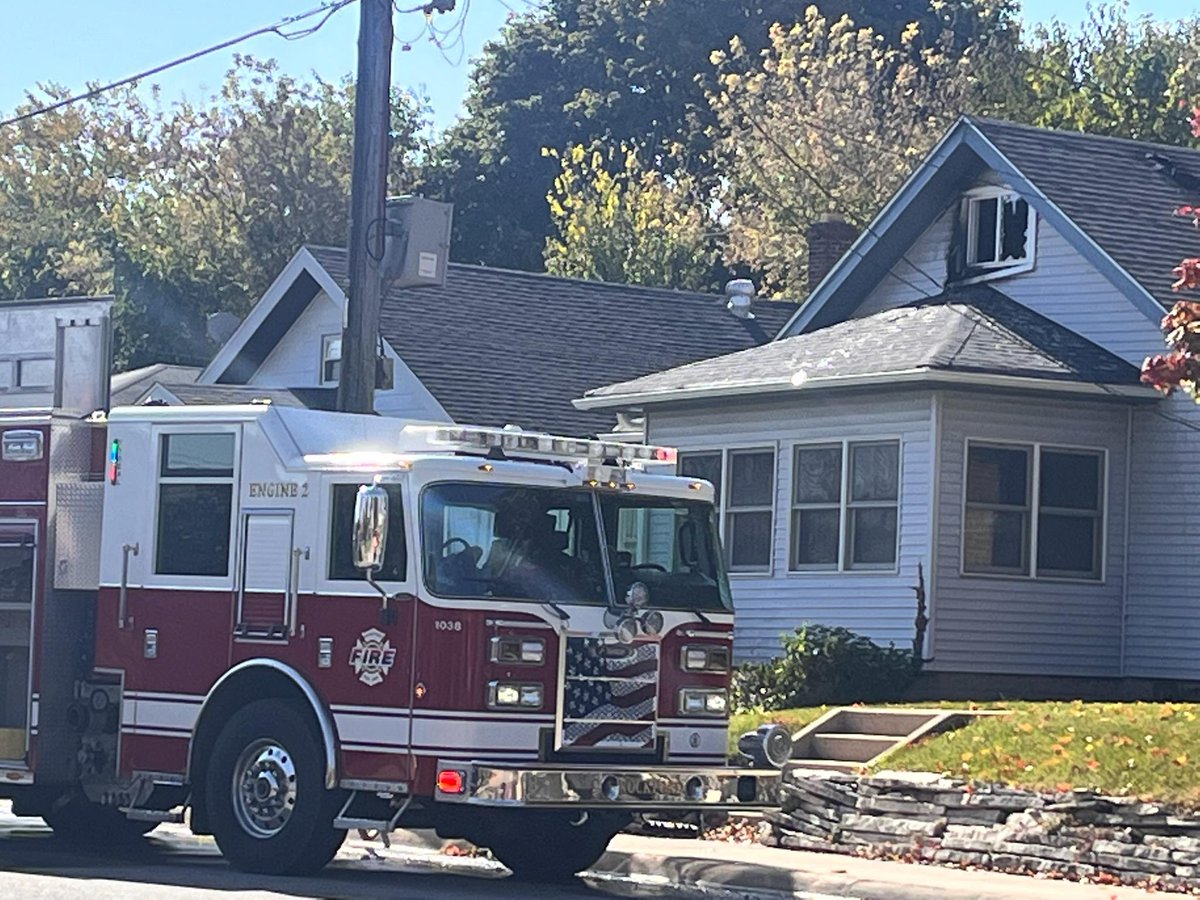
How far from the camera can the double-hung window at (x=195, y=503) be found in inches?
555

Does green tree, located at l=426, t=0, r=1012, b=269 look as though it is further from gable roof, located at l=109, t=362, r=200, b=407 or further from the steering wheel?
the steering wheel

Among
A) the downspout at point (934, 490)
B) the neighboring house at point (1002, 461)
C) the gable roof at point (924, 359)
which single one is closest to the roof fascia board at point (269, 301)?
the gable roof at point (924, 359)

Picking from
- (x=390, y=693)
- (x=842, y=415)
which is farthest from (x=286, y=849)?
(x=842, y=415)

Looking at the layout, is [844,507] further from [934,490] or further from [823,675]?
[823,675]

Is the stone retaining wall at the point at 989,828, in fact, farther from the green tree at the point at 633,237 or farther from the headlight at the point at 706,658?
the green tree at the point at 633,237

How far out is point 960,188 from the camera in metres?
26.8

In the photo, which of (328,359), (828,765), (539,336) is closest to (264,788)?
(828,765)

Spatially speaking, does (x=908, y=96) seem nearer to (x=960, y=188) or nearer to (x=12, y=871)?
(x=960, y=188)

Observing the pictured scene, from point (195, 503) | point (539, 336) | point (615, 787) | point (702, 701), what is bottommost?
point (615, 787)

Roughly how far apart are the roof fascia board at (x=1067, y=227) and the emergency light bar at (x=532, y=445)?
34.5ft

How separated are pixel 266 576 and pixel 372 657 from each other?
3.32 ft

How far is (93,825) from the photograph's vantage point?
52.6ft

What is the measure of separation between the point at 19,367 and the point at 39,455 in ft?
2.97

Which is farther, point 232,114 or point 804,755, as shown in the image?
point 232,114
